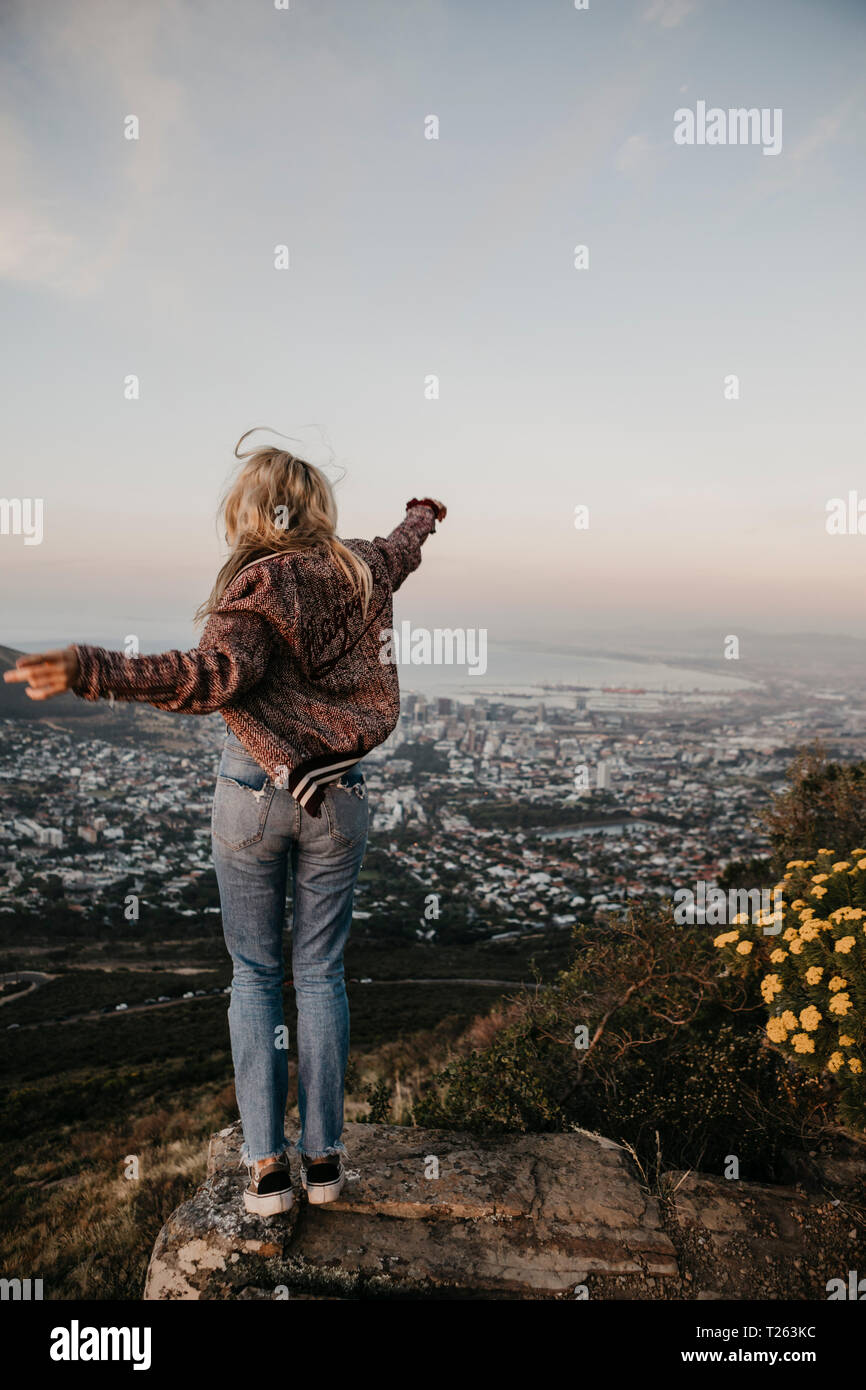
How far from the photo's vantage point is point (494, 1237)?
1.89m

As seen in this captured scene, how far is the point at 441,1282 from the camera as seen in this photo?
1.76 meters

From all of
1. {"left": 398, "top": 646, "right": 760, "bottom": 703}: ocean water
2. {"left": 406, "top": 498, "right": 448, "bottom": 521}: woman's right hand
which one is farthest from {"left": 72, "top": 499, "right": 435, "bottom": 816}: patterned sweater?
{"left": 398, "top": 646, "right": 760, "bottom": 703}: ocean water

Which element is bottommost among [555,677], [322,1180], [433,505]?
[322,1180]

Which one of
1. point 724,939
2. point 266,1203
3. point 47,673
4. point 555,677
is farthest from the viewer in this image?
point 555,677

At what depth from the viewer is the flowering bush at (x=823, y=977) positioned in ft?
7.23

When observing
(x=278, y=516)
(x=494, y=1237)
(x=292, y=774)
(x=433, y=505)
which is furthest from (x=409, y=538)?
(x=494, y=1237)

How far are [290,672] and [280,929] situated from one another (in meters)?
0.70

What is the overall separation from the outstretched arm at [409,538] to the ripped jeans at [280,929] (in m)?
0.64

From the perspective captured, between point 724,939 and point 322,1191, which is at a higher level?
point 724,939

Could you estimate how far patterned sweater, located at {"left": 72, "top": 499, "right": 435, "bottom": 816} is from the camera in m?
1.51

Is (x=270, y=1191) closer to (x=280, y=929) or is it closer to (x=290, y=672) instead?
(x=280, y=929)

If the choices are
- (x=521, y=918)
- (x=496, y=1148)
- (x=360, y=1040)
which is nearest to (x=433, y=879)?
(x=521, y=918)

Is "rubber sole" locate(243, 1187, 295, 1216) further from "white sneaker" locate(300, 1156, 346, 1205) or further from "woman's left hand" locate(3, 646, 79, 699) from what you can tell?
"woman's left hand" locate(3, 646, 79, 699)
